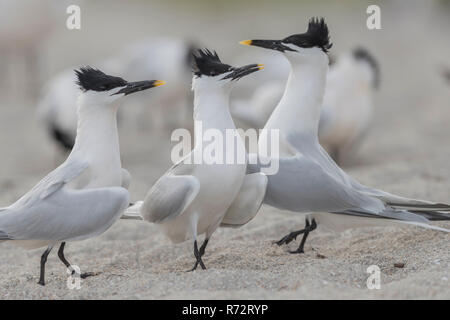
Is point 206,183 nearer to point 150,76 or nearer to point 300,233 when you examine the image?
point 300,233

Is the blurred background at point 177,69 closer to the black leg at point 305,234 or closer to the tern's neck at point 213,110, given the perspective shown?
the black leg at point 305,234

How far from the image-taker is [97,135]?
356 cm

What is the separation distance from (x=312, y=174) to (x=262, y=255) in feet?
1.53

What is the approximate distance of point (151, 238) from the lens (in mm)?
4625

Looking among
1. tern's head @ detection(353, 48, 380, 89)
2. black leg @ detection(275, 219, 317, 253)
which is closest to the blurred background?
tern's head @ detection(353, 48, 380, 89)

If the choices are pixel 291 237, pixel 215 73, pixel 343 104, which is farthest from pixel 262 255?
pixel 343 104

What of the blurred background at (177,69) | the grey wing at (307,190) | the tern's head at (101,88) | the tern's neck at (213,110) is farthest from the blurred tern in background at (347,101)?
the tern's head at (101,88)

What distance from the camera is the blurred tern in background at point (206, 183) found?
3.47 metres

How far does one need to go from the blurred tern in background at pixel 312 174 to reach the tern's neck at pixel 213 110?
302 mm

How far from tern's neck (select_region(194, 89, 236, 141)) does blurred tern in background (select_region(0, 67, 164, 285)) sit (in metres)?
0.23

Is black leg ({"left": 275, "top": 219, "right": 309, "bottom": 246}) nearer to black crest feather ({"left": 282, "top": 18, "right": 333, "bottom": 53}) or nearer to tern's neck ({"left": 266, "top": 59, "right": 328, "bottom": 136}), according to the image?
tern's neck ({"left": 266, "top": 59, "right": 328, "bottom": 136})

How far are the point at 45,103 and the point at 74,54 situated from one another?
4.23m
